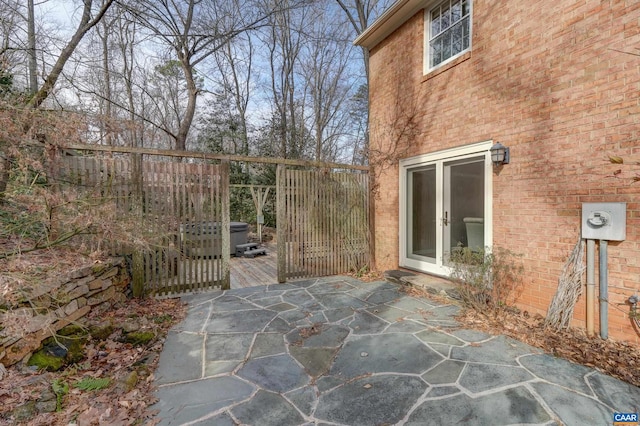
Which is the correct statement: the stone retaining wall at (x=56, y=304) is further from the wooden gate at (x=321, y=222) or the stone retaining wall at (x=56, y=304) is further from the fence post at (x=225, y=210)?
the wooden gate at (x=321, y=222)

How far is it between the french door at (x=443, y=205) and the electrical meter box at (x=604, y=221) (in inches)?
47.5

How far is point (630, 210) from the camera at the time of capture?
297 cm

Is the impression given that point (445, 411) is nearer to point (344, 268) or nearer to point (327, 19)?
point (344, 268)

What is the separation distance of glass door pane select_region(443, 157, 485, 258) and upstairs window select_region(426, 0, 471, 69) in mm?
1910

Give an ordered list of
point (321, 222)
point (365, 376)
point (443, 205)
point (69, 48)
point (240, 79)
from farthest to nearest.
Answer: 1. point (240, 79)
2. point (321, 222)
3. point (443, 205)
4. point (69, 48)
5. point (365, 376)

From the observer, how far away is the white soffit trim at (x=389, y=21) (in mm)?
5439

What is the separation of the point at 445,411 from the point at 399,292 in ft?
9.99

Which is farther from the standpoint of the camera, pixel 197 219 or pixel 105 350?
pixel 197 219

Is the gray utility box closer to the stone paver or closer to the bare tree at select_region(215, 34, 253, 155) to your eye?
the stone paver

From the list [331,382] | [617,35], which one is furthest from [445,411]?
[617,35]

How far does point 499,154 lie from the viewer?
13.3 ft

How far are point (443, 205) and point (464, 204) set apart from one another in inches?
15.3

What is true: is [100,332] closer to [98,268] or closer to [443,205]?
[98,268]

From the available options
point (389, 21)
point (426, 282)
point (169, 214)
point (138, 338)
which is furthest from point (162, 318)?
point (389, 21)
